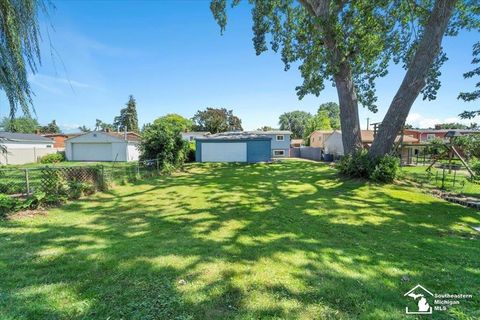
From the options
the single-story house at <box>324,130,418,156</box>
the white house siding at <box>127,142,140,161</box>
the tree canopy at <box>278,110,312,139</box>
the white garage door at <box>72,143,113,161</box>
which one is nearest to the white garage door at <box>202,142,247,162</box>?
the white house siding at <box>127,142,140,161</box>

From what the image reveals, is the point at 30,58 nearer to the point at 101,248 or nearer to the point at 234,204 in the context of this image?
the point at 101,248

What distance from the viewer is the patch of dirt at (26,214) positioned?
5632mm

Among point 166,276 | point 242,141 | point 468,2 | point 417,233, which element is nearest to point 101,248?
point 166,276

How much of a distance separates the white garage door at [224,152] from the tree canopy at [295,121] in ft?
154

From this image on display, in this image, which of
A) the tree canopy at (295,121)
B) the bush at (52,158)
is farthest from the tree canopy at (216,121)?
the bush at (52,158)

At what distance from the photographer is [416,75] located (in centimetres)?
Answer: 977

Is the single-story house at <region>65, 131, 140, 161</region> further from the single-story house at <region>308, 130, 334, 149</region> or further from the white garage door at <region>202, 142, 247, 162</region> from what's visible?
the single-story house at <region>308, 130, 334, 149</region>

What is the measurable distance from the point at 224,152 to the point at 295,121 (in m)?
52.7

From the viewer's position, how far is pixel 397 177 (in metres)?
10.7

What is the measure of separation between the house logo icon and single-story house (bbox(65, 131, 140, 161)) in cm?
2570

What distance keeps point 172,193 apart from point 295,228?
5.35 metres

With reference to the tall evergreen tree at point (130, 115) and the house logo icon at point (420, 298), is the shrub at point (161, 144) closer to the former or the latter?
the house logo icon at point (420, 298)

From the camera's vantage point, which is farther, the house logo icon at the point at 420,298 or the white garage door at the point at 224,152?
the white garage door at the point at 224,152

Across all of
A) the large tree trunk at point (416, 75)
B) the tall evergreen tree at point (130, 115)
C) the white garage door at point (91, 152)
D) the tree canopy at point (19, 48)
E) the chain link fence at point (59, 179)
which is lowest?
the chain link fence at point (59, 179)
